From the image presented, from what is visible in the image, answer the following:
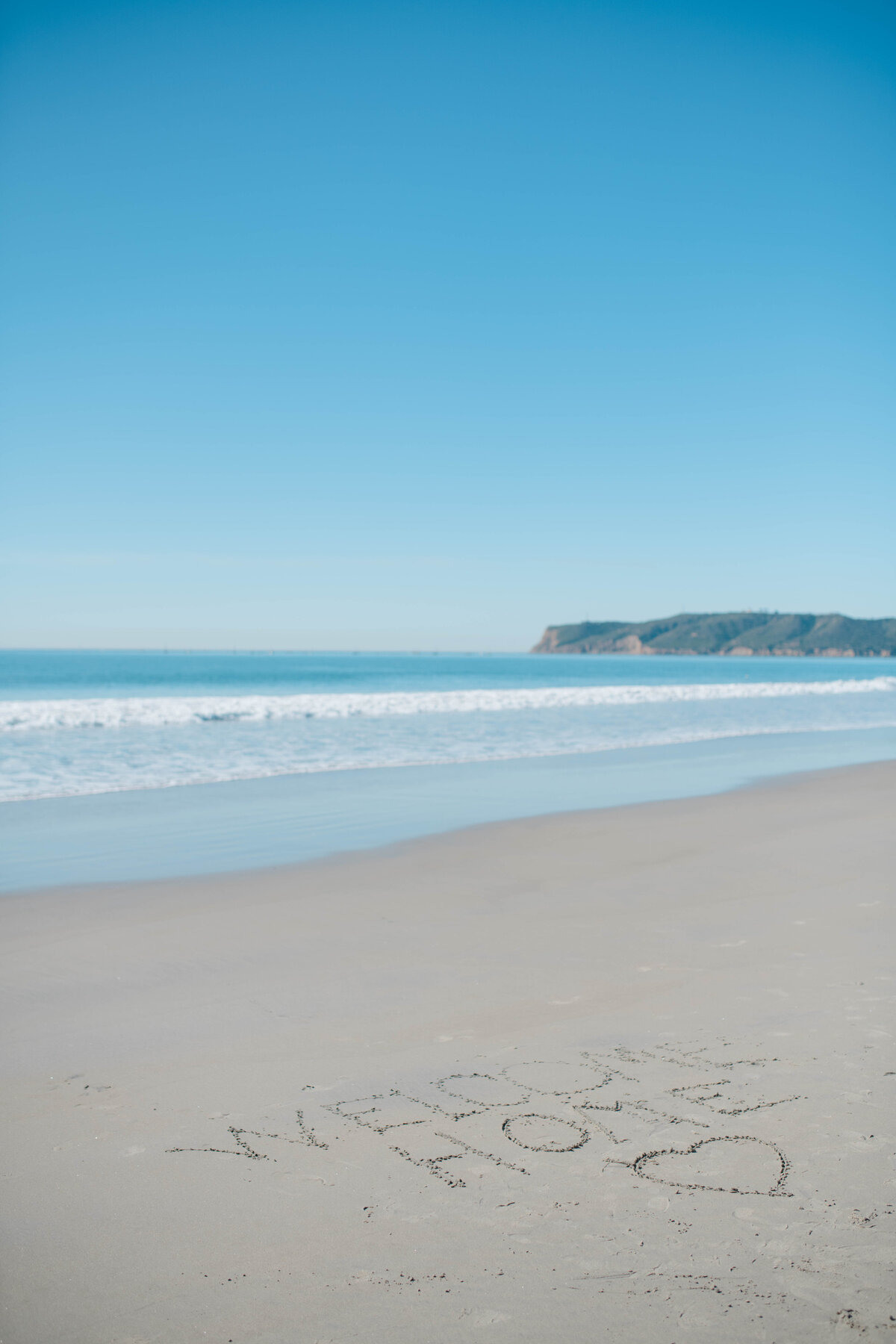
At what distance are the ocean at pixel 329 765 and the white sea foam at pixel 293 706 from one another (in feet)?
0.46

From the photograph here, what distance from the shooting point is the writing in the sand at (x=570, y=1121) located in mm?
2918

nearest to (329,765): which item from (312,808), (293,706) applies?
(312,808)

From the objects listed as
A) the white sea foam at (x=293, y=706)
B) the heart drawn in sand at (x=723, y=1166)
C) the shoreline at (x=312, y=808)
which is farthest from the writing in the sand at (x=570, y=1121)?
the white sea foam at (x=293, y=706)

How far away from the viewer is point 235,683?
6812 cm

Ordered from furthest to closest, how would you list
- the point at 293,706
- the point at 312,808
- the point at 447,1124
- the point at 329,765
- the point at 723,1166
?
the point at 293,706
the point at 329,765
the point at 312,808
the point at 447,1124
the point at 723,1166

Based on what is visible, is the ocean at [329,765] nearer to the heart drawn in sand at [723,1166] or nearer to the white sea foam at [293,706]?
the white sea foam at [293,706]

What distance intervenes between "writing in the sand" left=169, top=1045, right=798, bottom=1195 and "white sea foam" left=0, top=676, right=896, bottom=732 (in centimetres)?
2136

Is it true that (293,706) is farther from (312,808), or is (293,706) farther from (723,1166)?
(723,1166)

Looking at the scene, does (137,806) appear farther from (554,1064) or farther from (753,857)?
(554,1064)

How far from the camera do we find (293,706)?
3106 centimetres

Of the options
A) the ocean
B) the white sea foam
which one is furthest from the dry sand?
the white sea foam

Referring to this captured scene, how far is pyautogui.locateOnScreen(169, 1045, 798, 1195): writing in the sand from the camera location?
292 centimetres

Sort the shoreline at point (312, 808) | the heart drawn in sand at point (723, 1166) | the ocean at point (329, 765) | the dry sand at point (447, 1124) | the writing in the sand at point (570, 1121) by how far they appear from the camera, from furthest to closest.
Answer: the ocean at point (329, 765), the shoreline at point (312, 808), the writing in the sand at point (570, 1121), the heart drawn in sand at point (723, 1166), the dry sand at point (447, 1124)

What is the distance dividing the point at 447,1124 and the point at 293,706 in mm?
28421
